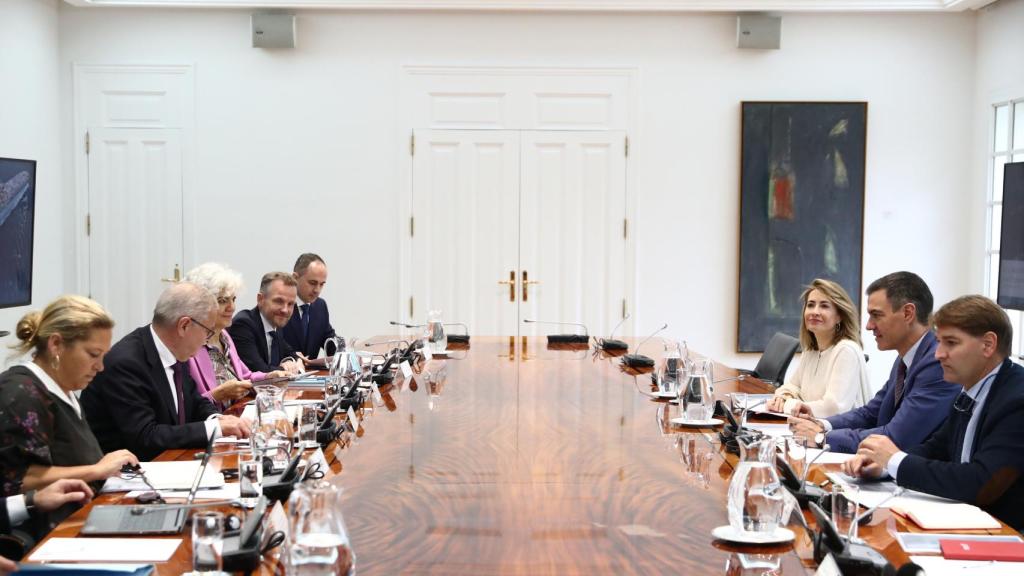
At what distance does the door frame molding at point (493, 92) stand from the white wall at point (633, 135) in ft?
0.18

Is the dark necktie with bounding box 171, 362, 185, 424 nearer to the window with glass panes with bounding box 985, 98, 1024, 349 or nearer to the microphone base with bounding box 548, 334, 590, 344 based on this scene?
the microphone base with bounding box 548, 334, 590, 344

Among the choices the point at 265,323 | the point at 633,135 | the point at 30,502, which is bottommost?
the point at 30,502

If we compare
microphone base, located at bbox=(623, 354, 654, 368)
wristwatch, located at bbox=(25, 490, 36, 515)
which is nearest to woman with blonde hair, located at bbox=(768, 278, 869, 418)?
microphone base, located at bbox=(623, 354, 654, 368)

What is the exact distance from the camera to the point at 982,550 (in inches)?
86.7

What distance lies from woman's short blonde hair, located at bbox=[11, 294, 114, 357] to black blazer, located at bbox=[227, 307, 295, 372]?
2236 mm

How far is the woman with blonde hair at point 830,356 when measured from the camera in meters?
4.43

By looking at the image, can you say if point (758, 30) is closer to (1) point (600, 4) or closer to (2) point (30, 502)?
(1) point (600, 4)

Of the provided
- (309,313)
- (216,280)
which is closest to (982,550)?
(216,280)

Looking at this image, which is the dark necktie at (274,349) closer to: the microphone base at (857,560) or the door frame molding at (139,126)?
the door frame molding at (139,126)

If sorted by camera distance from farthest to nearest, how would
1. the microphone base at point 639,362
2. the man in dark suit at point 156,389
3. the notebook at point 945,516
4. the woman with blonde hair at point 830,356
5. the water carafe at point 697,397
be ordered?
the microphone base at point 639,362 → the woman with blonde hair at point 830,356 → the water carafe at point 697,397 → the man in dark suit at point 156,389 → the notebook at point 945,516

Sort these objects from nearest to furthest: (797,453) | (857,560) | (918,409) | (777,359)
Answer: (857,560), (797,453), (918,409), (777,359)

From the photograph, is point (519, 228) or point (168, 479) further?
point (519, 228)

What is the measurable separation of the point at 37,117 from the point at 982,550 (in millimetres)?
6993

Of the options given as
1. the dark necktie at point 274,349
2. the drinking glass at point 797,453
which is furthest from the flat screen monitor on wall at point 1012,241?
the dark necktie at point 274,349
